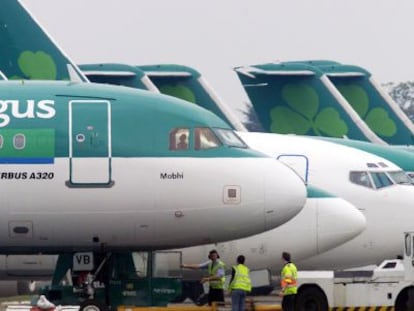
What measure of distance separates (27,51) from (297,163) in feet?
27.9

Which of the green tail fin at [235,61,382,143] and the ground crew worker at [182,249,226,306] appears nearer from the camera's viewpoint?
the ground crew worker at [182,249,226,306]

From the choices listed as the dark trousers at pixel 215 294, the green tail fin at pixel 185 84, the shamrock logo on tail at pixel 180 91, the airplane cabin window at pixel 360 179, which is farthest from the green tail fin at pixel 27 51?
the shamrock logo on tail at pixel 180 91

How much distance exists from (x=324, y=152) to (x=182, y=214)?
8.65 m

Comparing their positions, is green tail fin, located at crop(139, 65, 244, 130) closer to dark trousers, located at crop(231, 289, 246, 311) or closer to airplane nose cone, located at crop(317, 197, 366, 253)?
airplane nose cone, located at crop(317, 197, 366, 253)

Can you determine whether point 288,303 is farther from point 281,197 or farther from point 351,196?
point 351,196

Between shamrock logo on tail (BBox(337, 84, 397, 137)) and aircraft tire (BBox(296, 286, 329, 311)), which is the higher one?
shamrock logo on tail (BBox(337, 84, 397, 137))

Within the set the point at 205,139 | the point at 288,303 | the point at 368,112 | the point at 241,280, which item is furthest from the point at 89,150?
the point at 368,112

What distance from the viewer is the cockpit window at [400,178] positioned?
36750 mm

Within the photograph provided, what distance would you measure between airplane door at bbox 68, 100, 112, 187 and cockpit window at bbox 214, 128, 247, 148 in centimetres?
212

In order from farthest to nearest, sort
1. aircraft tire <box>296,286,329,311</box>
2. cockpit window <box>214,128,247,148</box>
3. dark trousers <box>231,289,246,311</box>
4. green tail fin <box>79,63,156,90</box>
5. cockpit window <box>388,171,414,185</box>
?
1. green tail fin <box>79,63,156,90</box>
2. cockpit window <box>388,171,414,185</box>
3. aircraft tire <box>296,286,329,311</box>
4. dark trousers <box>231,289,246,311</box>
5. cockpit window <box>214,128,247,148</box>

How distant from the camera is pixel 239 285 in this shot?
1178 inches

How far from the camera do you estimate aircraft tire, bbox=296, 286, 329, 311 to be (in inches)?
1196

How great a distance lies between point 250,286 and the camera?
3030cm

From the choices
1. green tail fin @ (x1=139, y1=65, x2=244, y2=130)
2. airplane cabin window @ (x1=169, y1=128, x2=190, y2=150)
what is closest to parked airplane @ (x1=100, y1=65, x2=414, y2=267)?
airplane cabin window @ (x1=169, y1=128, x2=190, y2=150)
